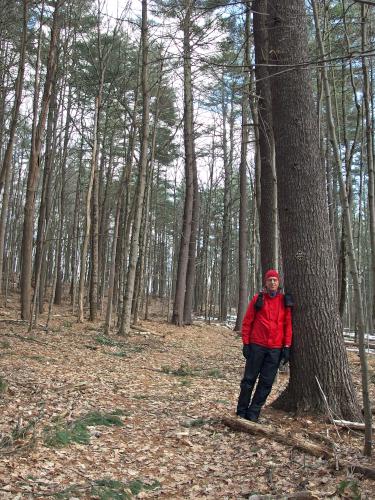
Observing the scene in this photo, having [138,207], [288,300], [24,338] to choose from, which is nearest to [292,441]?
[288,300]

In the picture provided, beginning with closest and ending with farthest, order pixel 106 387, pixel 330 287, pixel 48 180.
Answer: pixel 330 287 → pixel 106 387 → pixel 48 180

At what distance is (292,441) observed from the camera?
4605 mm

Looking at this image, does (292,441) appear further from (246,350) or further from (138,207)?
(138,207)

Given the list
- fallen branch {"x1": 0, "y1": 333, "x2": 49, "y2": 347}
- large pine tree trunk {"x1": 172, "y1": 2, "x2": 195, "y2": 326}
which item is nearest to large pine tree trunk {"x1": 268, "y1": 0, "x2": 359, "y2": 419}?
fallen branch {"x1": 0, "y1": 333, "x2": 49, "y2": 347}

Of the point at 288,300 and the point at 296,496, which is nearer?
the point at 296,496

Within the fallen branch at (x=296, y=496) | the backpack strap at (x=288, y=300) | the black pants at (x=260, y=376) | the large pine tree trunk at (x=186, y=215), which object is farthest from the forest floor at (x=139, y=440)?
the large pine tree trunk at (x=186, y=215)

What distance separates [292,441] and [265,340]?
1.23 m

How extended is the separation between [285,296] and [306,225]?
2.96ft

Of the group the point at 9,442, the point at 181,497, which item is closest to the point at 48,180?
the point at 9,442

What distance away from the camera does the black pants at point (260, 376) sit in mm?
5477

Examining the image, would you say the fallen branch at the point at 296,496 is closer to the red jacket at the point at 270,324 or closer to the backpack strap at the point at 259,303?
the red jacket at the point at 270,324

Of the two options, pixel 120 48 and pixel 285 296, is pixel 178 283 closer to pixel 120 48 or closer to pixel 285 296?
pixel 120 48

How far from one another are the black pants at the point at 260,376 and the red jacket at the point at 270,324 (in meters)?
0.10

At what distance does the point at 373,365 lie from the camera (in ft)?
37.1
